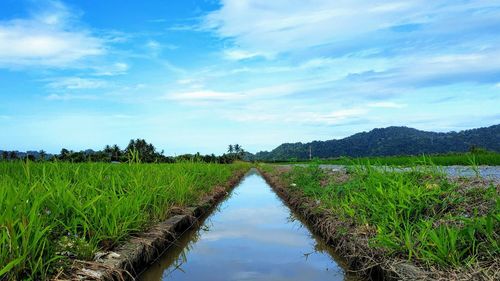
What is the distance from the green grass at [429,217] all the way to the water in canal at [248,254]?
586mm

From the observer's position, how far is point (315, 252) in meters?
5.37

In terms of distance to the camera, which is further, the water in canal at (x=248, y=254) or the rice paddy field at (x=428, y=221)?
the water in canal at (x=248, y=254)

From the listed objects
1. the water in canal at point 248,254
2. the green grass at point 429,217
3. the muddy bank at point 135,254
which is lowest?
the water in canal at point 248,254

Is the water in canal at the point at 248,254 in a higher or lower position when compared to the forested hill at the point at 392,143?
lower

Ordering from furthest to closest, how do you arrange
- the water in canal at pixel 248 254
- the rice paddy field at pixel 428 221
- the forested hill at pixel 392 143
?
the forested hill at pixel 392 143 → the water in canal at pixel 248 254 → the rice paddy field at pixel 428 221

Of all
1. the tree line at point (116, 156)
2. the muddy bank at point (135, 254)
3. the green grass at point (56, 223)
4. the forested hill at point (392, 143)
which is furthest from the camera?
the forested hill at point (392, 143)

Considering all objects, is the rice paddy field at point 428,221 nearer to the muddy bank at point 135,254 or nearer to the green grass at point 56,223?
the muddy bank at point 135,254

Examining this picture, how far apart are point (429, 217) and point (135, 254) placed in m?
2.85

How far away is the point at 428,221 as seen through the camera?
4.16 m

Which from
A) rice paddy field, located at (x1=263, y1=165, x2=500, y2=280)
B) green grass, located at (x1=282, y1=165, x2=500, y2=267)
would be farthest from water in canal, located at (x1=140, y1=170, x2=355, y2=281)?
green grass, located at (x1=282, y1=165, x2=500, y2=267)

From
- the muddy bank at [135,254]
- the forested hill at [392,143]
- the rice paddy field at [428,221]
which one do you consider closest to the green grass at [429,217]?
the rice paddy field at [428,221]

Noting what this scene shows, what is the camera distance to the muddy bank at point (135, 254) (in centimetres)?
336

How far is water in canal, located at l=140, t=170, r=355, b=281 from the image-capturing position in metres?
4.41

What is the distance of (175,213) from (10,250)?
3763 mm
